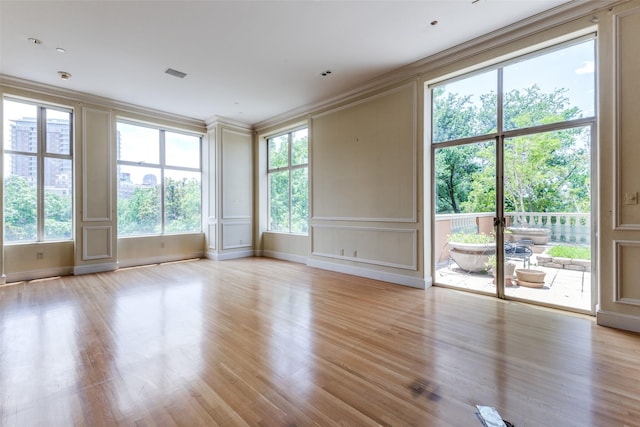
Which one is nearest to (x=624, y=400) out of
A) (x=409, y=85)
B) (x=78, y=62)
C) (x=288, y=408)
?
Result: (x=288, y=408)

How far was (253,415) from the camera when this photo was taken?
1.69 m

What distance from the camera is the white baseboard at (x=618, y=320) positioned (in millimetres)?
2836

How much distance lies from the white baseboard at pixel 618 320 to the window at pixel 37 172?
316 inches

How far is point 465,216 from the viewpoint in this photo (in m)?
4.20

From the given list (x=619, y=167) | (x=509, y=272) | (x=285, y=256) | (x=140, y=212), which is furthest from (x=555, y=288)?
(x=140, y=212)

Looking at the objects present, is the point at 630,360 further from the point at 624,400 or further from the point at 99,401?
the point at 99,401

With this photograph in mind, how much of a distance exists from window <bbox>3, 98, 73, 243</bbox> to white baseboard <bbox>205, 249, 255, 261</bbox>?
8.74 ft

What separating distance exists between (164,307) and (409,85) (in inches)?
184

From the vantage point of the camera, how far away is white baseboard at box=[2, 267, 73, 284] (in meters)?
4.89


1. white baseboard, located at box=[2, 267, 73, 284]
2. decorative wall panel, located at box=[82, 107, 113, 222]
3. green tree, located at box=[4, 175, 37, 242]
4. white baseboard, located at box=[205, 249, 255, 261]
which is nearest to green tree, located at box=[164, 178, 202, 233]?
white baseboard, located at box=[205, 249, 255, 261]

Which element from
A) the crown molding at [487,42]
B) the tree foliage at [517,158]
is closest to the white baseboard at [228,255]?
the crown molding at [487,42]

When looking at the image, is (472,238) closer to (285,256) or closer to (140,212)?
(285,256)

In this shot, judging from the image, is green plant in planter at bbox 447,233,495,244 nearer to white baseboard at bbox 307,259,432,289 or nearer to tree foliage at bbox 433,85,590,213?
tree foliage at bbox 433,85,590,213

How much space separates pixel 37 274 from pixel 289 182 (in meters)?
4.99
